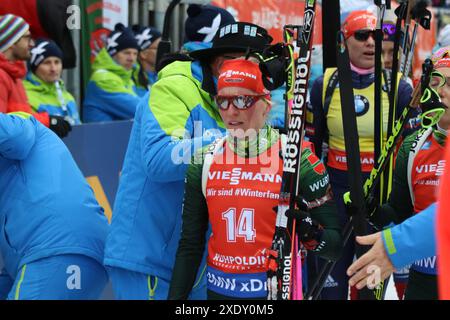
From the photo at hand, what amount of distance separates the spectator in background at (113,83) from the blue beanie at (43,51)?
2.27 ft

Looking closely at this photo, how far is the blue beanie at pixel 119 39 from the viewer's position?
323 inches

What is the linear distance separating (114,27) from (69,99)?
117 cm

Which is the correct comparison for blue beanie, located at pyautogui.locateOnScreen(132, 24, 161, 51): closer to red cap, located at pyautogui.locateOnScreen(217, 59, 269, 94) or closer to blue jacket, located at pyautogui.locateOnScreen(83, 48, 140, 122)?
blue jacket, located at pyautogui.locateOnScreen(83, 48, 140, 122)

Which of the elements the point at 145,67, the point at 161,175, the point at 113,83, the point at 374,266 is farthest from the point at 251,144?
the point at 145,67

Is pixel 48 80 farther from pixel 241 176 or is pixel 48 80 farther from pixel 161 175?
pixel 241 176

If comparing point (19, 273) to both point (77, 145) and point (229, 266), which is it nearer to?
point (229, 266)

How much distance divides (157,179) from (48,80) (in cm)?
358

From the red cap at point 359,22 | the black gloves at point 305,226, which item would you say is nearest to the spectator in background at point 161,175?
the black gloves at point 305,226

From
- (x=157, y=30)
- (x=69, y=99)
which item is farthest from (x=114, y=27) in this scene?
(x=69, y=99)

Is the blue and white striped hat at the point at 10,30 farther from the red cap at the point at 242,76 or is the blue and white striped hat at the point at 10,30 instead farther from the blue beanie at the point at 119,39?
the blue beanie at the point at 119,39

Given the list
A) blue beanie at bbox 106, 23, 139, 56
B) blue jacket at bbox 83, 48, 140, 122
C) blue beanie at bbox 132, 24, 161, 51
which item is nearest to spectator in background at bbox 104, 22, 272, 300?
blue jacket at bbox 83, 48, 140, 122

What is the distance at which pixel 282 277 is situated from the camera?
134 inches

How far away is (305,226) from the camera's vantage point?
11.1ft

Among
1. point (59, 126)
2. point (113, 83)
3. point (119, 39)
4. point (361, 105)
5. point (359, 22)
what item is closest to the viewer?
point (59, 126)
